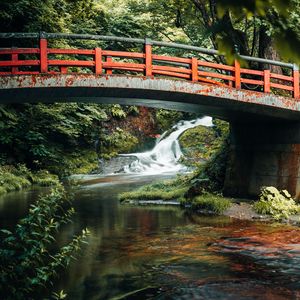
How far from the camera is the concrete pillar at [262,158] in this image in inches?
538

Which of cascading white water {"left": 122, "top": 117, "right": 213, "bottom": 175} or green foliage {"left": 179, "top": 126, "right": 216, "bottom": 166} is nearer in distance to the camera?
cascading white water {"left": 122, "top": 117, "right": 213, "bottom": 175}

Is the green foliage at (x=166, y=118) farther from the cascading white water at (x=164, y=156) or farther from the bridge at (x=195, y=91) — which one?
the bridge at (x=195, y=91)

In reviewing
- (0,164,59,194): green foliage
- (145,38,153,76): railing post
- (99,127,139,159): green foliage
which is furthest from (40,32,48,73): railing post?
(99,127,139,159): green foliage

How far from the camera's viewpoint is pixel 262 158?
1481cm

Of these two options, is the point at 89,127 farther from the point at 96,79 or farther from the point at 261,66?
the point at 96,79

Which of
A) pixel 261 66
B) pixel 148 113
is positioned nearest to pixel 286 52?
pixel 261 66

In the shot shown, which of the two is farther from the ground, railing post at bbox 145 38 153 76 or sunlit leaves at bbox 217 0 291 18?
railing post at bbox 145 38 153 76

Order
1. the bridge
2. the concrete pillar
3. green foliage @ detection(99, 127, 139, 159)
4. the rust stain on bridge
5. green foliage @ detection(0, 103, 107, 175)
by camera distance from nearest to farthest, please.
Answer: the rust stain on bridge, the bridge, the concrete pillar, green foliage @ detection(0, 103, 107, 175), green foliage @ detection(99, 127, 139, 159)

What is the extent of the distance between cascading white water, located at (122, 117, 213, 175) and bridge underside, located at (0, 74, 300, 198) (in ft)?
39.9

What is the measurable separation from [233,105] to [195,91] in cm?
136

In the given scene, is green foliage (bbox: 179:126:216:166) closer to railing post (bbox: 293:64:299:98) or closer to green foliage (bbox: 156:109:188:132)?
green foliage (bbox: 156:109:188:132)

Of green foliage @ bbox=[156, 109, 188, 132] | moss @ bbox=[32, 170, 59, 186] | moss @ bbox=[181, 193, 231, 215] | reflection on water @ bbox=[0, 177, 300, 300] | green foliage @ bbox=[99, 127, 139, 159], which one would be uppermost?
green foliage @ bbox=[156, 109, 188, 132]

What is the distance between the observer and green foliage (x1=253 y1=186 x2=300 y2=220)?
1259 cm

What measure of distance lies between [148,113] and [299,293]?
28.3 m
